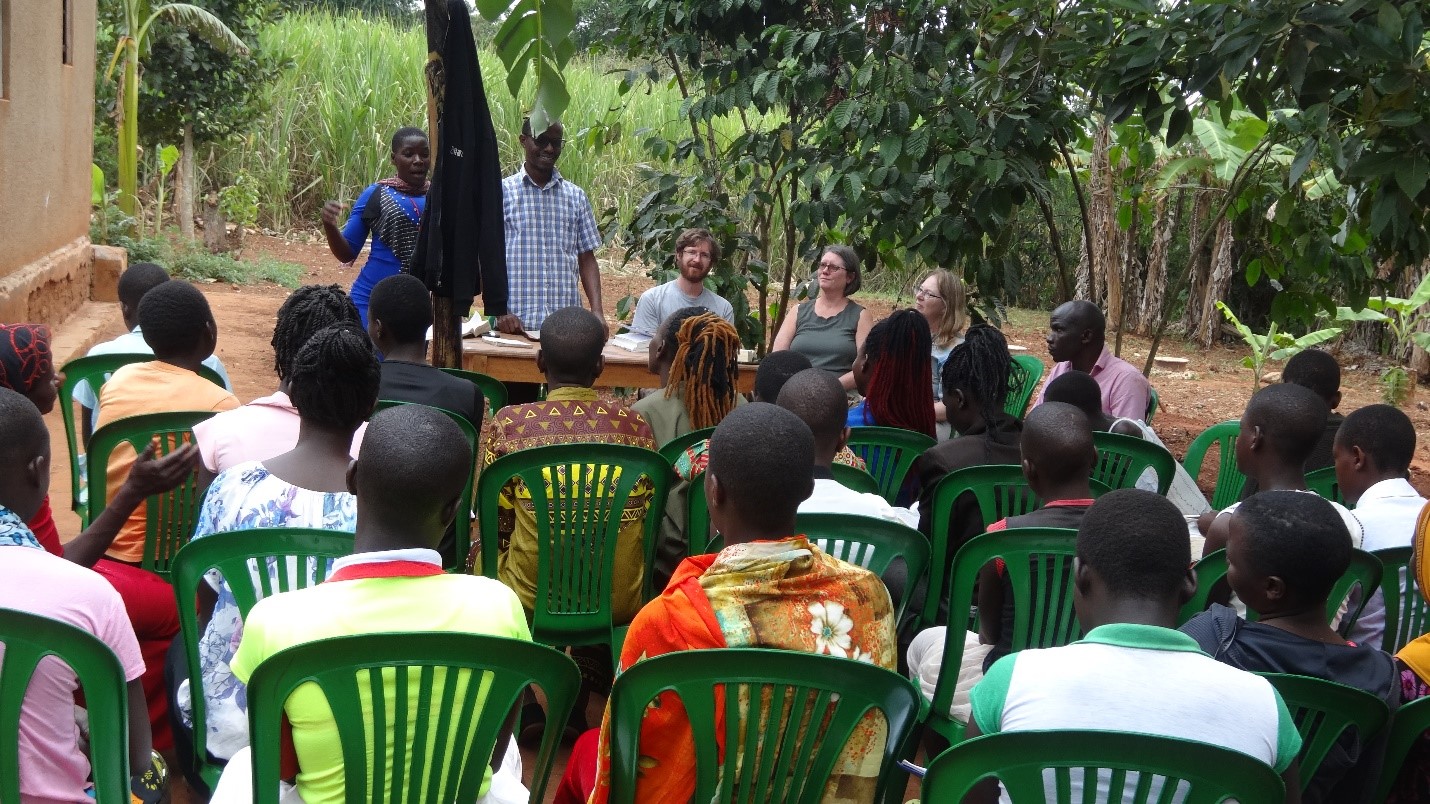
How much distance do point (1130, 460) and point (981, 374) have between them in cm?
63

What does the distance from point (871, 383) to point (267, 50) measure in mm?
15636

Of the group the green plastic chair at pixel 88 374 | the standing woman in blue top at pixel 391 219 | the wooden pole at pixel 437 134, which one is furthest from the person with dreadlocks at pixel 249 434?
the standing woman in blue top at pixel 391 219

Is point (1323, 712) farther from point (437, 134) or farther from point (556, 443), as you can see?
point (437, 134)

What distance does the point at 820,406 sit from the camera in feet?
11.4

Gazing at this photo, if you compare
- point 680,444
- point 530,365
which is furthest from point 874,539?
point 530,365

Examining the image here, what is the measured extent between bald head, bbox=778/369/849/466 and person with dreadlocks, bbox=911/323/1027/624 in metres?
0.45

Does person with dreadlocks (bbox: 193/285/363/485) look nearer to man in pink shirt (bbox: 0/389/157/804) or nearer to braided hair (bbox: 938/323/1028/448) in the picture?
man in pink shirt (bbox: 0/389/157/804)

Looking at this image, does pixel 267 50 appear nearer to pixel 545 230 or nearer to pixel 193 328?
pixel 545 230

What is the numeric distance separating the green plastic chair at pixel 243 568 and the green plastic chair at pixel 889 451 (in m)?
2.21

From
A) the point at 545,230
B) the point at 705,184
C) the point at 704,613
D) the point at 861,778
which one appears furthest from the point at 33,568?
the point at 705,184

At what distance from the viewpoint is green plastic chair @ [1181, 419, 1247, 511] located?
519 cm

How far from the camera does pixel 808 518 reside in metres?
3.11

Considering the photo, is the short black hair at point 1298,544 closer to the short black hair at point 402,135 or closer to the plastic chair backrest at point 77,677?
the plastic chair backrest at point 77,677

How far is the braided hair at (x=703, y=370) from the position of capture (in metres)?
4.35
